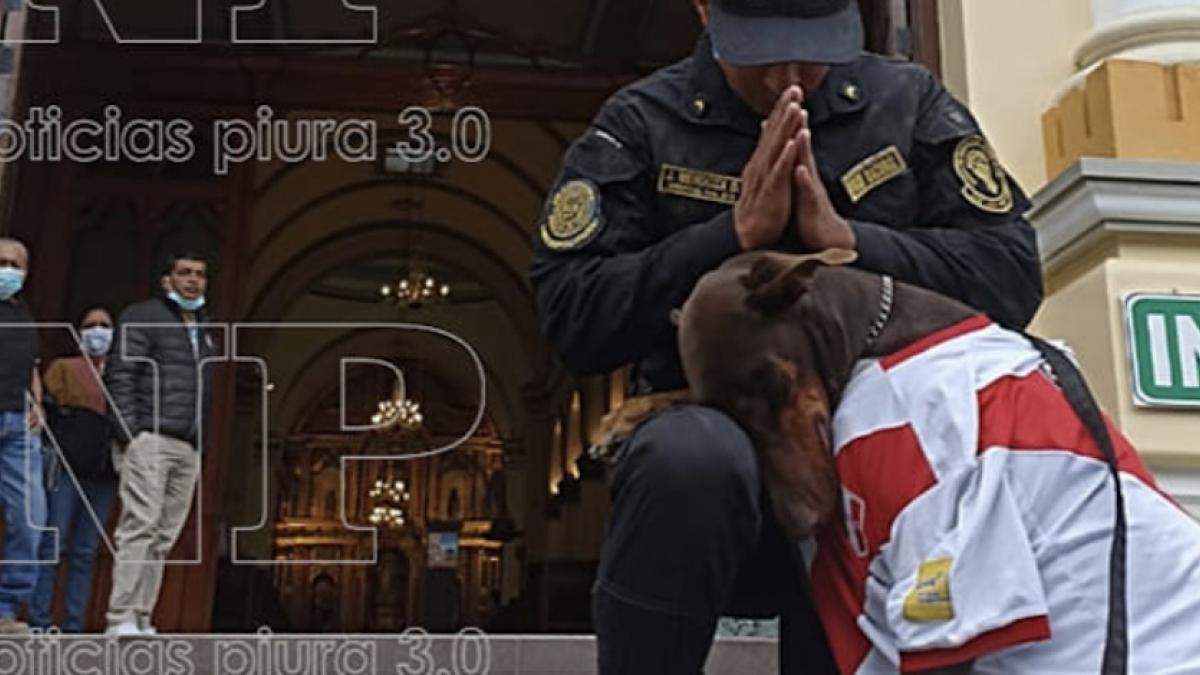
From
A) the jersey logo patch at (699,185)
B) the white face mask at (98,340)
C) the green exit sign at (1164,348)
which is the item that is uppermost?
the white face mask at (98,340)

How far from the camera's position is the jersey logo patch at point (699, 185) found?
2.03 m

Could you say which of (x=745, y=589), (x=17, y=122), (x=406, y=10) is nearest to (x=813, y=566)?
(x=745, y=589)

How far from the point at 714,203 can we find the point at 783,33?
0.20 metres

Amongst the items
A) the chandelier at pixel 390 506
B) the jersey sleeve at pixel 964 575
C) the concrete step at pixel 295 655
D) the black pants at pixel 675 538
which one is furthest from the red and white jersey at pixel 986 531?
the chandelier at pixel 390 506

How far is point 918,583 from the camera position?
164 centimetres

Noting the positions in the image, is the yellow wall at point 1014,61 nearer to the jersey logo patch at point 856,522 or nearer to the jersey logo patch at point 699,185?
the jersey logo patch at point 699,185

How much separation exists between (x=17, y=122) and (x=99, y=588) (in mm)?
1565

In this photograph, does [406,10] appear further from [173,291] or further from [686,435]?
[686,435]

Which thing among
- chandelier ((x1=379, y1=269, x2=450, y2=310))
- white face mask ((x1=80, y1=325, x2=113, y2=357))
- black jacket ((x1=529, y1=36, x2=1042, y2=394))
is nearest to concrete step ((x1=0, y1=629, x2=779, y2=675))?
white face mask ((x1=80, y1=325, x2=113, y2=357))

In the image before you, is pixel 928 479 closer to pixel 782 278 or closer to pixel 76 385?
pixel 782 278

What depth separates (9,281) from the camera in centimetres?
570

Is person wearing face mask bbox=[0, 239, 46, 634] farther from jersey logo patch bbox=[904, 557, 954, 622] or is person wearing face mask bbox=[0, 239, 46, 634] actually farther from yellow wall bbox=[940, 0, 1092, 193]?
jersey logo patch bbox=[904, 557, 954, 622]

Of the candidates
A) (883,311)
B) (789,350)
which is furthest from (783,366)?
(883,311)

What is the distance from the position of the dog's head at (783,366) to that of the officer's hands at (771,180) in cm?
5
